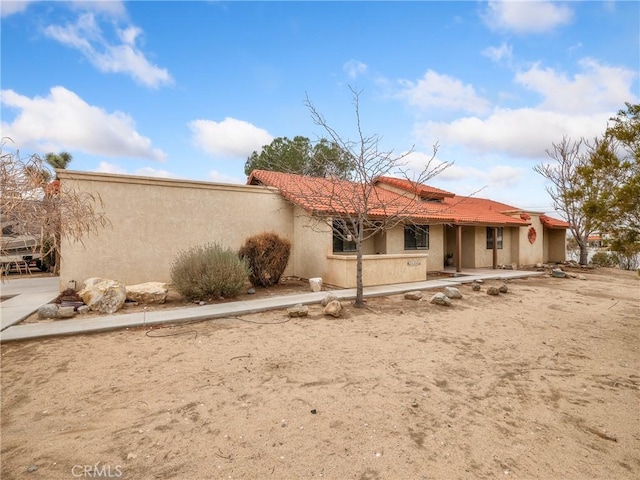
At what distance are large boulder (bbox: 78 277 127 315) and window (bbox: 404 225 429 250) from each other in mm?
12300

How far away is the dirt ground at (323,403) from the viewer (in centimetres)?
290

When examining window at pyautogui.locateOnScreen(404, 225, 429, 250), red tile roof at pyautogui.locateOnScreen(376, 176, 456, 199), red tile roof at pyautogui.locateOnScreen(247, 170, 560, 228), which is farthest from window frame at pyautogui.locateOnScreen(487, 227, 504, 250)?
window at pyautogui.locateOnScreen(404, 225, 429, 250)

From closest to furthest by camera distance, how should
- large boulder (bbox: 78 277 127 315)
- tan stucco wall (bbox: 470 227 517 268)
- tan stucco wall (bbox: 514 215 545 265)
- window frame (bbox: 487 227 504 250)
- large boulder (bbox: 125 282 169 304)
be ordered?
large boulder (bbox: 78 277 127 315) < large boulder (bbox: 125 282 169 304) < tan stucco wall (bbox: 470 227 517 268) < window frame (bbox: 487 227 504 250) < tan stucco wall (bbox: 514 215 545 265)

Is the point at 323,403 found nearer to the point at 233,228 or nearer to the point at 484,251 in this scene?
the point at 233,228

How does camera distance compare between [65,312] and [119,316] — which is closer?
[65,312]

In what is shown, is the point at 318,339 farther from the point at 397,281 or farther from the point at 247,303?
the point at 397,281

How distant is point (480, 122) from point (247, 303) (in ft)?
53.6

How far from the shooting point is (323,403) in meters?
3.98

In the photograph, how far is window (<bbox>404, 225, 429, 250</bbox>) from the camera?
52.4ft

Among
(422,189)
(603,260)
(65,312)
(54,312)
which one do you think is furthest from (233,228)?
(603,260)

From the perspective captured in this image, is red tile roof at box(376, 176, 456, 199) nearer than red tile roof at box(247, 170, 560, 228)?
No

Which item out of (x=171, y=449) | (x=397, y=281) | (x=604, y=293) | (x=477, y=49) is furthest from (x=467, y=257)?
(x=171, y=449)

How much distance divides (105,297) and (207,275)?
2621 millimetres

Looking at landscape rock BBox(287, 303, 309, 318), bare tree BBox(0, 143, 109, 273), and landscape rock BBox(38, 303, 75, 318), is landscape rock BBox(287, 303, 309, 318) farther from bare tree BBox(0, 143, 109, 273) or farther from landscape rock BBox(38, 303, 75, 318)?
landscape rock BBox(38, 303, 75, 318)
